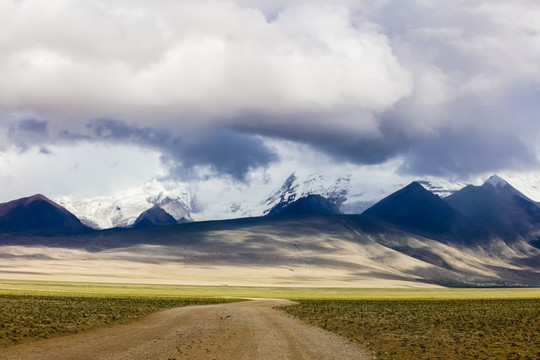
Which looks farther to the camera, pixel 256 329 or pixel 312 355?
pixel 256 329

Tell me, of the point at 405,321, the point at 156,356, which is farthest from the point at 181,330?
the point at 405,321

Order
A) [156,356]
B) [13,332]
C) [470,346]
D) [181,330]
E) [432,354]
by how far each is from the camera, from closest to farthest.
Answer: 1. [156,356]
2. [432,354]
3. [470,346]
4. [13,332]
5. [181,330]

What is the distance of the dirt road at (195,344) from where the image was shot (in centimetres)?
3931

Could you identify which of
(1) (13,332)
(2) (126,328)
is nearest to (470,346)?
(2) (126,328)

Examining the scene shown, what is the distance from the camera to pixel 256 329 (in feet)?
187

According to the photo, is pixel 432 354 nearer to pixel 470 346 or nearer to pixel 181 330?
pixel 470 346

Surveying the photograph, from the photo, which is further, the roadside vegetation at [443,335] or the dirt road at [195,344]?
the roadside vegetation at [443,335]

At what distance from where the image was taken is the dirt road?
129ft

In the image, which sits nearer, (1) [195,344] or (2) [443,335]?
(1) [195,344]

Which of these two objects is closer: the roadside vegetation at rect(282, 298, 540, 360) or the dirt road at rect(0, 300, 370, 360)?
the dirt road at rect(0, 300, 370, 360)

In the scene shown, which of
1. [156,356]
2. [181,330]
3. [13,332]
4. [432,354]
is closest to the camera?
[156,356]

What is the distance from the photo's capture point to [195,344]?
44875 mm

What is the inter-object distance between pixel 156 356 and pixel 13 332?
17.5 metres

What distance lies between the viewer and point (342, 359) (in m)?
38.7
